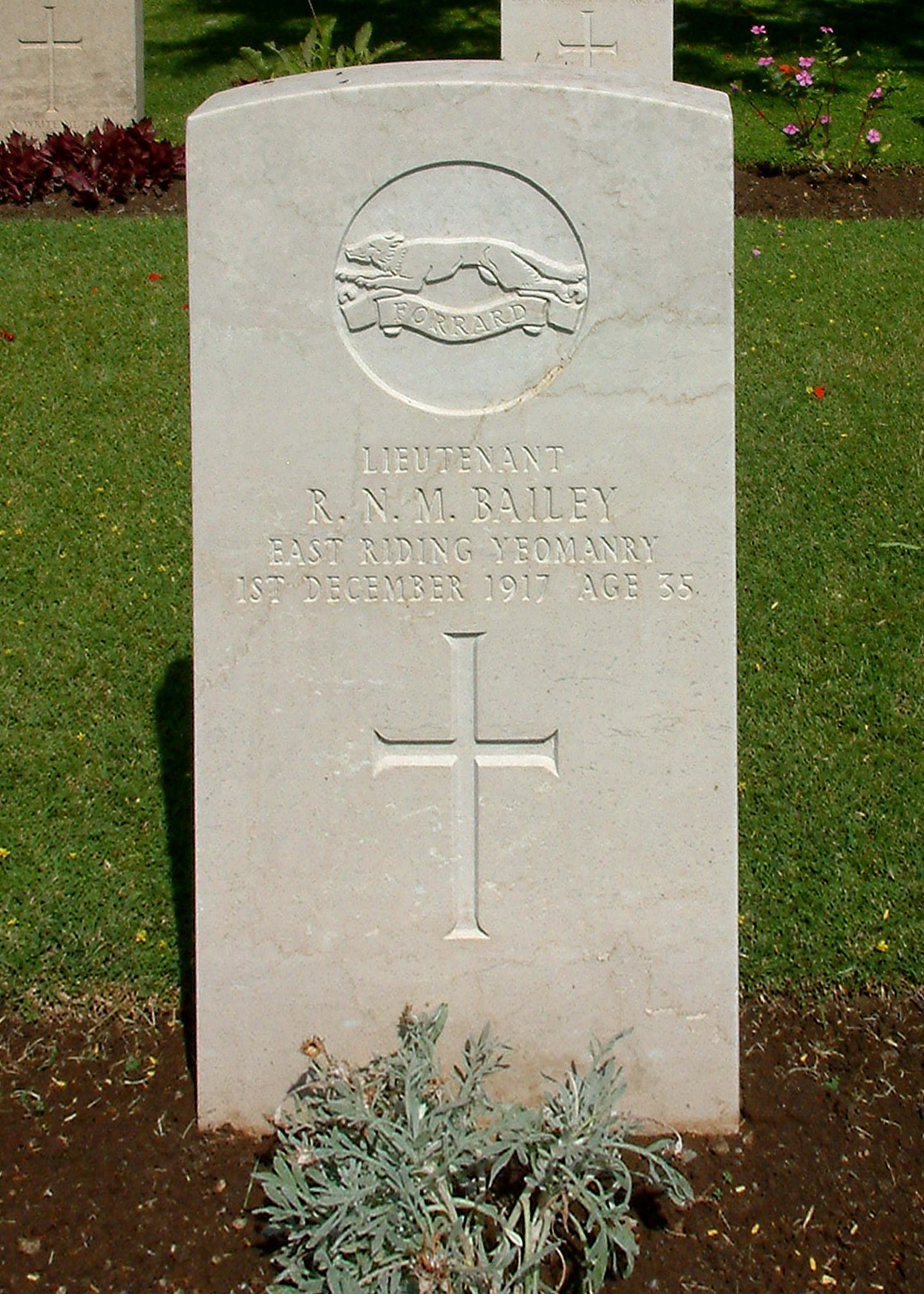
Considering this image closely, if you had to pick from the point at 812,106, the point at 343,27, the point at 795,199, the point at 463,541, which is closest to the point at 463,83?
the point at 463,541

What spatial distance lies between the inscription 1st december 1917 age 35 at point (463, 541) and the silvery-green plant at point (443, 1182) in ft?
3.20

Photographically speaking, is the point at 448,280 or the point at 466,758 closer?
the point at 448,280

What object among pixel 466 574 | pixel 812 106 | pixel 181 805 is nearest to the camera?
pixel 466 574

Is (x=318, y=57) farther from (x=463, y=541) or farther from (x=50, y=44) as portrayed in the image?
(x=463, y=541)

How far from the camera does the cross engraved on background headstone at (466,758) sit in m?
3.13

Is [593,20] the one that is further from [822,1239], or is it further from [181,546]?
[822,1239]

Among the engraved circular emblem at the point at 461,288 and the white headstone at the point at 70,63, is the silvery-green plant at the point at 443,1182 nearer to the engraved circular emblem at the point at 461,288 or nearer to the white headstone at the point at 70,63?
the engraved circular emblem at the point at 461,288

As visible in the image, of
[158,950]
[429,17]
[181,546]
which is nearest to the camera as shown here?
[158,950]

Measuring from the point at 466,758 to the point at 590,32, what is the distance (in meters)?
7.46

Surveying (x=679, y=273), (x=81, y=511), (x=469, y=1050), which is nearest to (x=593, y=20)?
(x=81, y=511)

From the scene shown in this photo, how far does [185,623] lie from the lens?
5266 millimetres

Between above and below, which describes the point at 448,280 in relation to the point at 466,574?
above

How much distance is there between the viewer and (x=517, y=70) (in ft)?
9.64

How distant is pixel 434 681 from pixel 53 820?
1741mm
